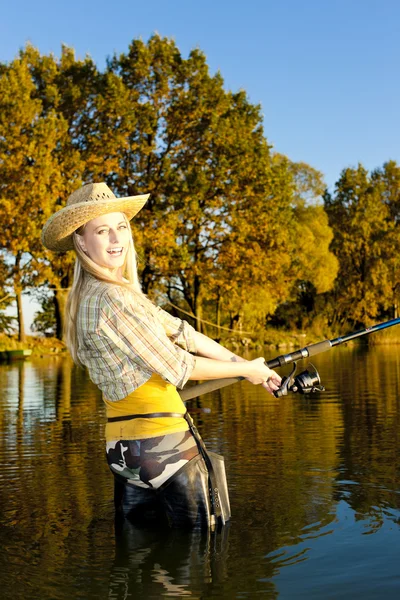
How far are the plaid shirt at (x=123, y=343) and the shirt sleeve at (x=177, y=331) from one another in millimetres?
156

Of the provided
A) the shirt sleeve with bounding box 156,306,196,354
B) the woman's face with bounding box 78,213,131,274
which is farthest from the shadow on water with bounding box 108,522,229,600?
the woman's face with bounding box 78,213,131,274

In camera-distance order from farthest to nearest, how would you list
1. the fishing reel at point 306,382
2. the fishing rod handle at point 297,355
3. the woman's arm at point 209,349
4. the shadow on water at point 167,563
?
1. the fishing rod handle at point 297,355
2. the fishing reel at point 306,382
3. the woman's arm at point 209,349
4. the shadow on water at point 167,563

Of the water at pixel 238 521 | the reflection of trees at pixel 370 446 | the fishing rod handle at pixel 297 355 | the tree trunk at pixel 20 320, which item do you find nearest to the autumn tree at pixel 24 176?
A: the tree trunk at pixel 20 320

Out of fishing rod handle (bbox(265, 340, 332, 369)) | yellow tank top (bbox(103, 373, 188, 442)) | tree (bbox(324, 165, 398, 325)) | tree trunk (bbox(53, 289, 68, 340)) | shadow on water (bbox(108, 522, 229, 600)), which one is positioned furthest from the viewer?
tree (bbox(324, 165, 398, 325))

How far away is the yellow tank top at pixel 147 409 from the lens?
4.69 meters

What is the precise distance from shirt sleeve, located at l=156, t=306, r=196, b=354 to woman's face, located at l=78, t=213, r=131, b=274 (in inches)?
13.5

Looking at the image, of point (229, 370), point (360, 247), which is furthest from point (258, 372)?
point (360, 247)

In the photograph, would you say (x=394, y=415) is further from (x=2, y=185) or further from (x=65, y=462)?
(x=2, y=185)

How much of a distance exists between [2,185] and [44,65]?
7969 millimetres

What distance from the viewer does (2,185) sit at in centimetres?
3738

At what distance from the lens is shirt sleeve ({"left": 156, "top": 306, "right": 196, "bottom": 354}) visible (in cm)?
488

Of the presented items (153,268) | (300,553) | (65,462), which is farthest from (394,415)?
(153,268)

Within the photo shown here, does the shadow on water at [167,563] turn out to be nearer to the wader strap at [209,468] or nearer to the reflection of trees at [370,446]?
the wader strap at [209,468]

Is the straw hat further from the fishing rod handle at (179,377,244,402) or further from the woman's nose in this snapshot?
the fishing rod handle at (179,377,244,402)
